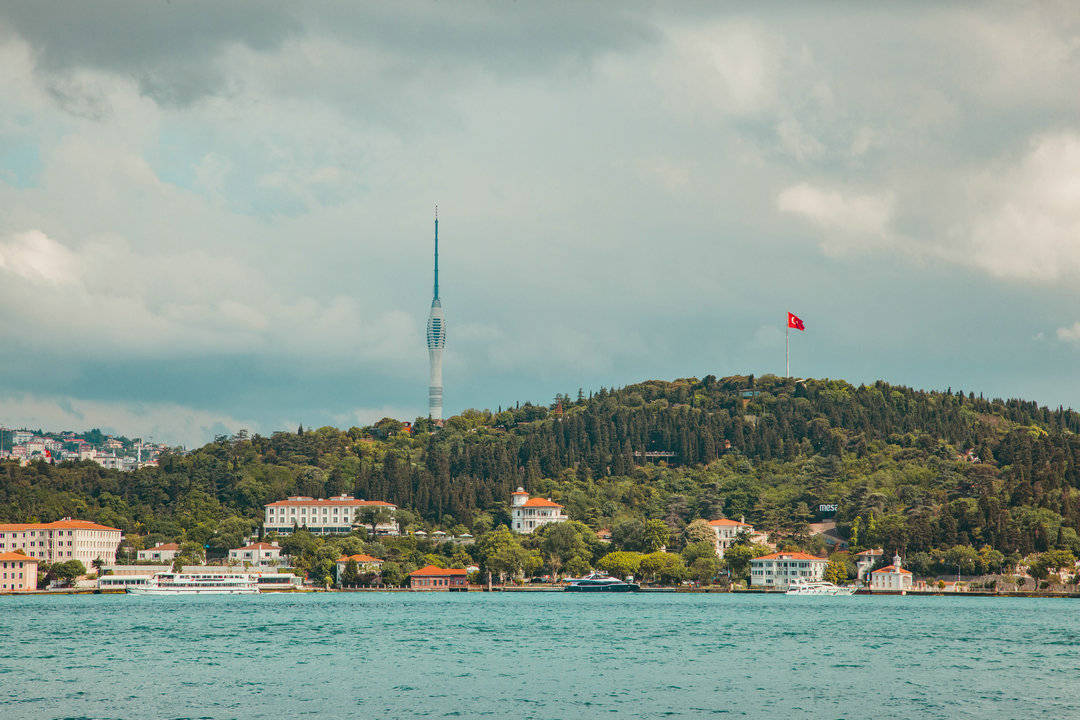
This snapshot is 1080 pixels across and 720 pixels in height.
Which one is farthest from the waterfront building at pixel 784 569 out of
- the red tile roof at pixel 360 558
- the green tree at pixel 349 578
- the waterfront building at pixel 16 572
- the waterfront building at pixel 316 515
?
the waterfront building at pixel 16 572

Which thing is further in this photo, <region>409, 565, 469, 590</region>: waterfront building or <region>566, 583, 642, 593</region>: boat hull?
<region>409, 565, 469, 590</region>: waterfront building

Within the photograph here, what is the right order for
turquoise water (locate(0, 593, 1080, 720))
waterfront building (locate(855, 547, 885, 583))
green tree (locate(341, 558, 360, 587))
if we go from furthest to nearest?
waterfront building (locate(855, 547, 885, 583)) → green tree (locate(341, 558, 360, 587)) → turquoise water (locate(0, 593, 1080, 720))

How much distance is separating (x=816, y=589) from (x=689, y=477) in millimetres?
48426

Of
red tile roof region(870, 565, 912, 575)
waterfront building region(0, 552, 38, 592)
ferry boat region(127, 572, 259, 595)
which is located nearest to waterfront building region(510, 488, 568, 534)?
ferry boat region(127, 572, 259, 595)

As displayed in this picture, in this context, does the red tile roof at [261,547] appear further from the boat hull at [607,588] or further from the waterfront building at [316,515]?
the boat hull at [607,588]

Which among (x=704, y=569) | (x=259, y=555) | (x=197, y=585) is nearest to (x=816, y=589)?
(x=704, y=569)

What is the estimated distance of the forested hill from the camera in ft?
472

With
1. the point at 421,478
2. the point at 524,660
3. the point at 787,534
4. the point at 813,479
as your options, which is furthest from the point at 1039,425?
the point at 524,660

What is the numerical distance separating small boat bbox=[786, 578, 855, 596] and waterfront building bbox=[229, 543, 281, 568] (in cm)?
5729

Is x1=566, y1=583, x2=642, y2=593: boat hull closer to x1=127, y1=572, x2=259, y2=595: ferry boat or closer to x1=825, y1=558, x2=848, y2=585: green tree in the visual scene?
x1=825, y1=558, x2=848, y2=585: green tree

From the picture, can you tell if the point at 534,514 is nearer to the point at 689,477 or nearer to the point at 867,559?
the point at 689,477

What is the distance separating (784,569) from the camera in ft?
458

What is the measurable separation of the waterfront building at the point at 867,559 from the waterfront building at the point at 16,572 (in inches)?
3468

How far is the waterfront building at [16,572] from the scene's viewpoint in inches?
5231
